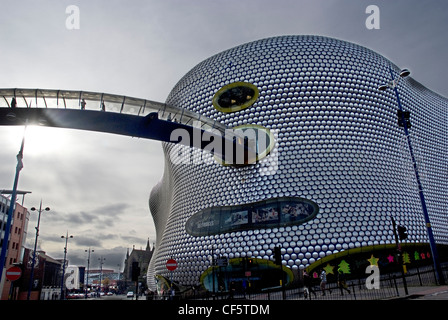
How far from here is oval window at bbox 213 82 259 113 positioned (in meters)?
27.9

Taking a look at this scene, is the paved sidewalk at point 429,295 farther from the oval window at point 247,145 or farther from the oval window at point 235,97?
the oval window at point 235,97

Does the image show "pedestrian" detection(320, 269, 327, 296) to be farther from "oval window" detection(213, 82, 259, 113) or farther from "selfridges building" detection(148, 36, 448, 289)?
"oval window" detection(213, 82, 259, 113)

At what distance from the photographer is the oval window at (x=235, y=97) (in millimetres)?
27922

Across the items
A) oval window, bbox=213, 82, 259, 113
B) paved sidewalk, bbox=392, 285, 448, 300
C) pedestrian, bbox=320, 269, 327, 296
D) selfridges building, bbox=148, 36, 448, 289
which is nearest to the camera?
paved sidewalk, bbox=392, 285, 448, 300

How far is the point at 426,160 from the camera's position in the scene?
103 ft

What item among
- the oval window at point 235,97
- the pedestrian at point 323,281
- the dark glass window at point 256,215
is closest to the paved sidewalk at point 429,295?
the pedestrian at point 323,281

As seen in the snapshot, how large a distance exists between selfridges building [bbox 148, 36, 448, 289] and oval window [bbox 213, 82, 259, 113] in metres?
0.09

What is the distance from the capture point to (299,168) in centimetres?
2470

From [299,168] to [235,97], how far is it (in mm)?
8734

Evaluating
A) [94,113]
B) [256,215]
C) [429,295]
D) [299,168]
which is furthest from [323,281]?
[94,113]

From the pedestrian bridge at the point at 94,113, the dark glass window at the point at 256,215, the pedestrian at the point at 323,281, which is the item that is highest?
the pedestrian bridge at the point at 94,113

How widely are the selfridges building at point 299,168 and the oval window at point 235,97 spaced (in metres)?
0.09

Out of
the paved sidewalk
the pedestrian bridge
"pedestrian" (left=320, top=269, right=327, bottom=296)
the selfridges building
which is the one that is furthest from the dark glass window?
the paved sidewalk
